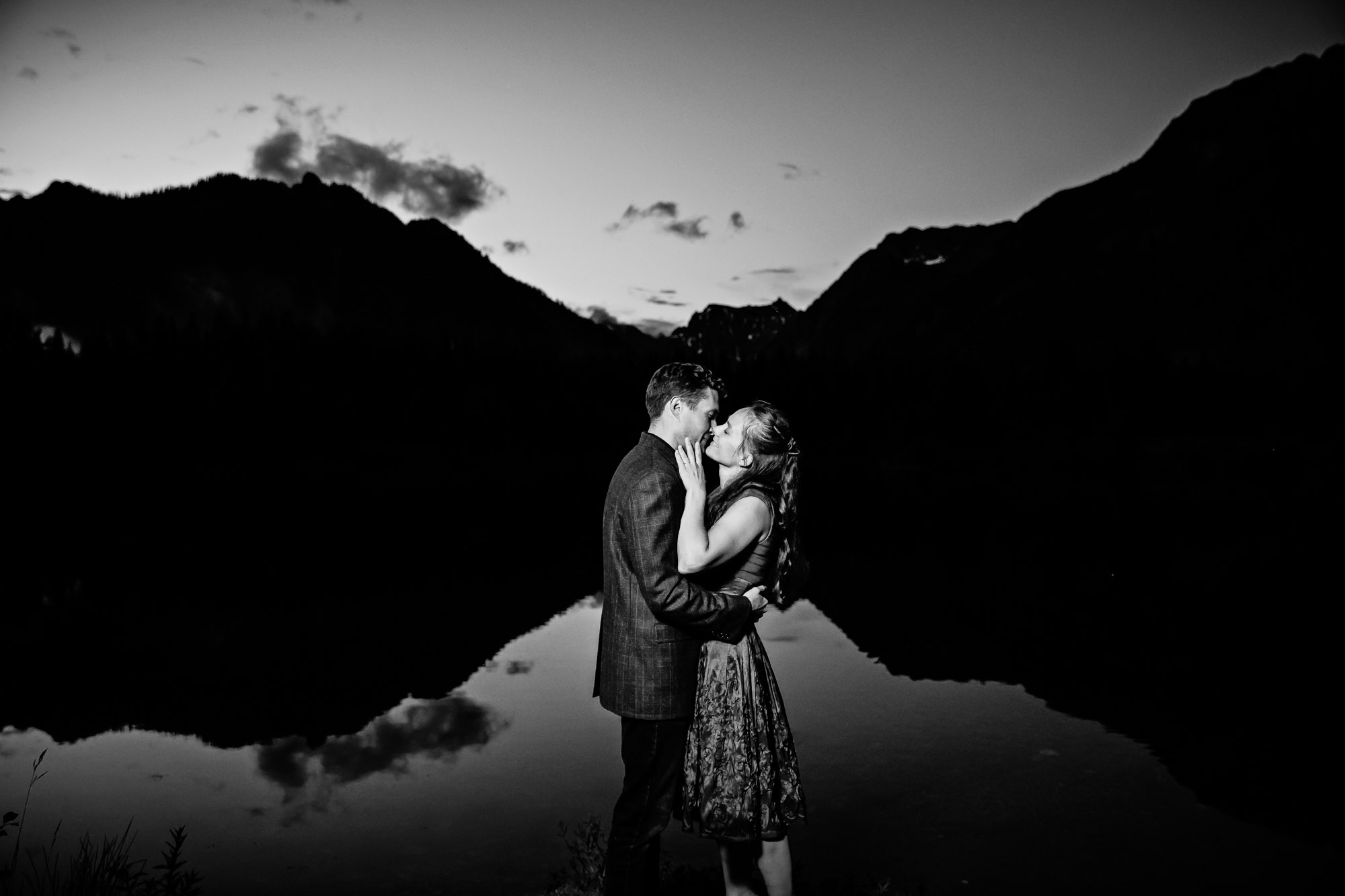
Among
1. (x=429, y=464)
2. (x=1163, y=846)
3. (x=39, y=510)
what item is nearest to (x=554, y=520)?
(x=39, y=510)

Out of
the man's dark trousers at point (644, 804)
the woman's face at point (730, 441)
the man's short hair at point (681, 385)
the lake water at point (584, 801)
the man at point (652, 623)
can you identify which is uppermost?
the man's short hair at point (681, 385)

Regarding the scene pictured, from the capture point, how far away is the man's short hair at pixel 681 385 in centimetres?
523

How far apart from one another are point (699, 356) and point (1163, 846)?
4525 inches

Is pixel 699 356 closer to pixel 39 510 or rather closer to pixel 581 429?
pixel 581 429

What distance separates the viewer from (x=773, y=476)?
18.3 feet

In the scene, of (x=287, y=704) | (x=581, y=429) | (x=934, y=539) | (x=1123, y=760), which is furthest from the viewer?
(x=581, y=429)

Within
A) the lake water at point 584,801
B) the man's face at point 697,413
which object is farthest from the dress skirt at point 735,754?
the lake water at point 584,801

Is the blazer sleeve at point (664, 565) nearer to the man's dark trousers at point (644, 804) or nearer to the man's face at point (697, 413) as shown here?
the man's face at point (697, 413)

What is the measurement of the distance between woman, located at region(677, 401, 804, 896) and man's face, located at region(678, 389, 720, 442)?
0.65 ft

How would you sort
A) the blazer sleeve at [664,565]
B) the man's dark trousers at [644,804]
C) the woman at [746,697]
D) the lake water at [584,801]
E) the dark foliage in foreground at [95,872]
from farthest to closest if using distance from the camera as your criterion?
the lake water at [584,801] → the dark foliage in foreground at [95,872] → the woman at [746,697] → the man's dark trousers at [644,804] → the blazer sleeve at [664,565]

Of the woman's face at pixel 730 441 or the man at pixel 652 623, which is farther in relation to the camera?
the woman's face at pixel 730 441

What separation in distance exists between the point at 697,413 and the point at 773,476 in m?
0.68

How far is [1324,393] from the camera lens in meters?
120

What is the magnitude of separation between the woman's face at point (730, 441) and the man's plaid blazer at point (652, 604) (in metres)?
0.42
